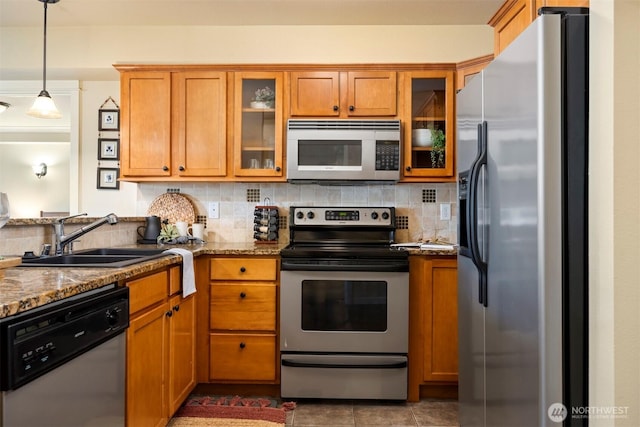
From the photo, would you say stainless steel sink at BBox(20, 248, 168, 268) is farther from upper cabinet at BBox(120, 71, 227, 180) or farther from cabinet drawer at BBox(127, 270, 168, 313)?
upper cabinet at BBox(120, 71, 227, 180)

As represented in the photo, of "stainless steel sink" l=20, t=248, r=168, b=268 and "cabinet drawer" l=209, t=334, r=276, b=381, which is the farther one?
"cabinet drawer" l=209, t=334, r=276, b=381

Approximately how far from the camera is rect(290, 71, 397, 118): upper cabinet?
2742 millimetres

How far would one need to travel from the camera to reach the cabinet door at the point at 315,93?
275 cm

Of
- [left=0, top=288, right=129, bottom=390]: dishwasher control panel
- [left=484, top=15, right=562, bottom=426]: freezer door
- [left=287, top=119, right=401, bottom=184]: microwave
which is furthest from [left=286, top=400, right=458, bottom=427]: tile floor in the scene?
[left=287, top=119, right=401, bottom=184]: microwave

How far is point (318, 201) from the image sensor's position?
9.98ft

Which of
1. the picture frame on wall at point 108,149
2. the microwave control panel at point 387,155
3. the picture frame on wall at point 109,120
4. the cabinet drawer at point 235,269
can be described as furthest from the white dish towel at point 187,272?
the picture frame on wall at point 109,120

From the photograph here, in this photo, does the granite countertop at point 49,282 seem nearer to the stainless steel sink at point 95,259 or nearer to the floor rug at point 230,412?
the stainless steel sink at point 95,259

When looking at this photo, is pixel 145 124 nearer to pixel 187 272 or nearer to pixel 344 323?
pixel 187 272

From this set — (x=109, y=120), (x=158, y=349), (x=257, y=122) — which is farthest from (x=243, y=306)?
(x=109, y=120)

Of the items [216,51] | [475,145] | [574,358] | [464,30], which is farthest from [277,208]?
[574,358]

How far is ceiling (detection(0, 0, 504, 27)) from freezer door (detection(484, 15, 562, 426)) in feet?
5.10

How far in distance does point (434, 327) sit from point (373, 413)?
0.60 m

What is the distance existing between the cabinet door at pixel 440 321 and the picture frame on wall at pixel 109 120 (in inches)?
103

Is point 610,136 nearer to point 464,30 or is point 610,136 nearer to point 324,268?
point 324,268
